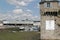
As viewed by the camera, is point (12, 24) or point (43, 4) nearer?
point (43, 4)

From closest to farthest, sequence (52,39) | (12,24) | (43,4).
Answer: (52,39), (43,4), (12,24)

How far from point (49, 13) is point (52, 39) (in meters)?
3.64

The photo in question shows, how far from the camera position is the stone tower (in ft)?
82.4

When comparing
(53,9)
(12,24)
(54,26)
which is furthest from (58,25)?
(12,24)

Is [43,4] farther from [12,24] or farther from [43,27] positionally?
[12,24]

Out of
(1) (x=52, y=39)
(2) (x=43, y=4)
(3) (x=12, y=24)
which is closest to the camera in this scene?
(1) (x=52, y=39)

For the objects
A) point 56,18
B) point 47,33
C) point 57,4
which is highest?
point 57,4

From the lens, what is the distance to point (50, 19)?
83.3ft

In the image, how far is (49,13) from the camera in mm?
25922

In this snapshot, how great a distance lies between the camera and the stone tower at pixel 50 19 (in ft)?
82.4

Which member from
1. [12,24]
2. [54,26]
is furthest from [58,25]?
[12,24]

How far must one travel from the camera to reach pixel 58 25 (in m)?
25.5

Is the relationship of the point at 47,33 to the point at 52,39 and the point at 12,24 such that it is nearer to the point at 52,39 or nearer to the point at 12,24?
the point at 52,39

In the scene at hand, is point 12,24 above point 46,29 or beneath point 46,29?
beneath
